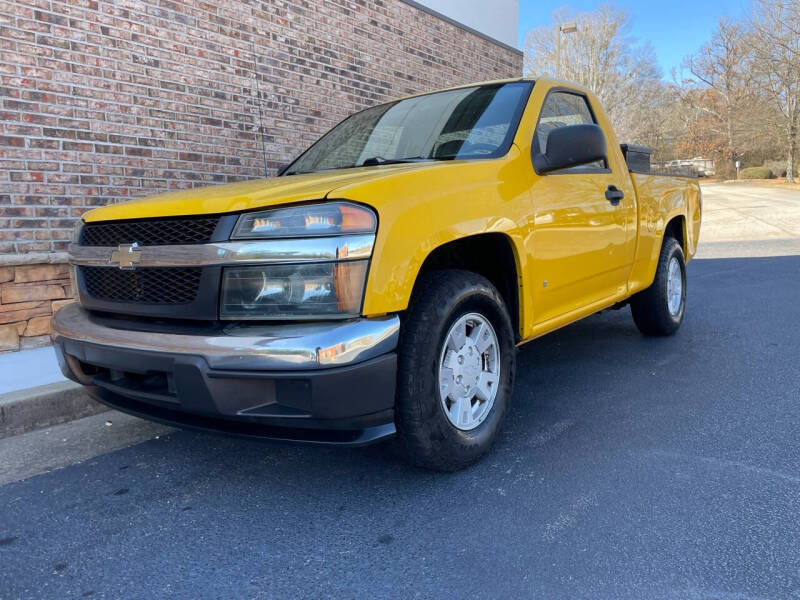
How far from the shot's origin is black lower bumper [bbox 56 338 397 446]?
7.13 ft

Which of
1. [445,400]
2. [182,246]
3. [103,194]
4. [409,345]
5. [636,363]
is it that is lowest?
[636,363]

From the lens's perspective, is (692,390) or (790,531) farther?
(692,390)

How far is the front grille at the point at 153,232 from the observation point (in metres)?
2.38

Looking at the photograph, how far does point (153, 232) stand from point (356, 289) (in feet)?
3.09

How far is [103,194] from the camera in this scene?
5008 mm

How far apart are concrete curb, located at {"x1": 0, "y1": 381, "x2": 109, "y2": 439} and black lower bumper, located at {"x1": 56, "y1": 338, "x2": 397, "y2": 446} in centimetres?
141

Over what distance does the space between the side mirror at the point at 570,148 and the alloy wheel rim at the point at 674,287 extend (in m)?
2.21

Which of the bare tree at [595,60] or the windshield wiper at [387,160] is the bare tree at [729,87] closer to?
the bare tree at [595,60]

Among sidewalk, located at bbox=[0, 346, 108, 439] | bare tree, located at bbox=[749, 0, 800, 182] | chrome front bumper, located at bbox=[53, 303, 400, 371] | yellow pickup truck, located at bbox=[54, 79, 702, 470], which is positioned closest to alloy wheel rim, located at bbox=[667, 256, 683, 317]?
yellow pickup truck, located at bbox=[54, 79, 702, 470]

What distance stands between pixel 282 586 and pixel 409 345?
0.96 meters

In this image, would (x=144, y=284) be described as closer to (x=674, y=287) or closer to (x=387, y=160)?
(x=387, y=160)

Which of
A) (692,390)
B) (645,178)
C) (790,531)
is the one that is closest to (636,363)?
(692,390)

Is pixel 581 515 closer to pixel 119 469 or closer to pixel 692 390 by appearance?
pixel 692 390

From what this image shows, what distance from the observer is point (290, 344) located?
2.14 metres
